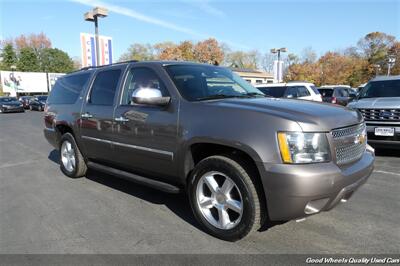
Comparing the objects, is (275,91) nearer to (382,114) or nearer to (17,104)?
(382,114)

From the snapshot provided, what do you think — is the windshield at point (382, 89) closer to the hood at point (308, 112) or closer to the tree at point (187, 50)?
the hood at point (308, 112)

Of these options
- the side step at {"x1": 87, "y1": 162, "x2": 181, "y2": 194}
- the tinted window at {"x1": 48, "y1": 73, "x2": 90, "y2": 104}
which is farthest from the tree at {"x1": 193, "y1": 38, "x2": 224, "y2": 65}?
the side step at {"x1": 87, "y1": 162, "x2": 181, "y2": 194}

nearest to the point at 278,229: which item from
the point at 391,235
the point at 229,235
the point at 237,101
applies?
the point at 229,235

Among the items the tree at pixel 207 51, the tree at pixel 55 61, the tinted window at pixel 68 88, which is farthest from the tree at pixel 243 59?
the tinted window at pixel 68 88

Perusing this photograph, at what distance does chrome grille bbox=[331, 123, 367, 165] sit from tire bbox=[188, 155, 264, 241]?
2.72 feet

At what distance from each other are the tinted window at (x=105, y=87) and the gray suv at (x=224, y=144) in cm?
2

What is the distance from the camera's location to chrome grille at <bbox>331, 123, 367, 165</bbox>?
3.19m

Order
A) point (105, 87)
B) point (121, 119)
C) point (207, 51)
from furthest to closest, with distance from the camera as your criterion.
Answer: point (207, 51) → point (105, 87) → point (121, 119)

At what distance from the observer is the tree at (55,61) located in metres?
89.2

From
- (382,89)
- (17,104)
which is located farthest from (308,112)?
(17,104)

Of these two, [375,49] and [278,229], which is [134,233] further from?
[375,49]

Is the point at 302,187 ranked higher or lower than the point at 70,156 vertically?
higher

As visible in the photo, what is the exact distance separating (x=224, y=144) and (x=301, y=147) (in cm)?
74

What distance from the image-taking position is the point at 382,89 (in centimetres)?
855
